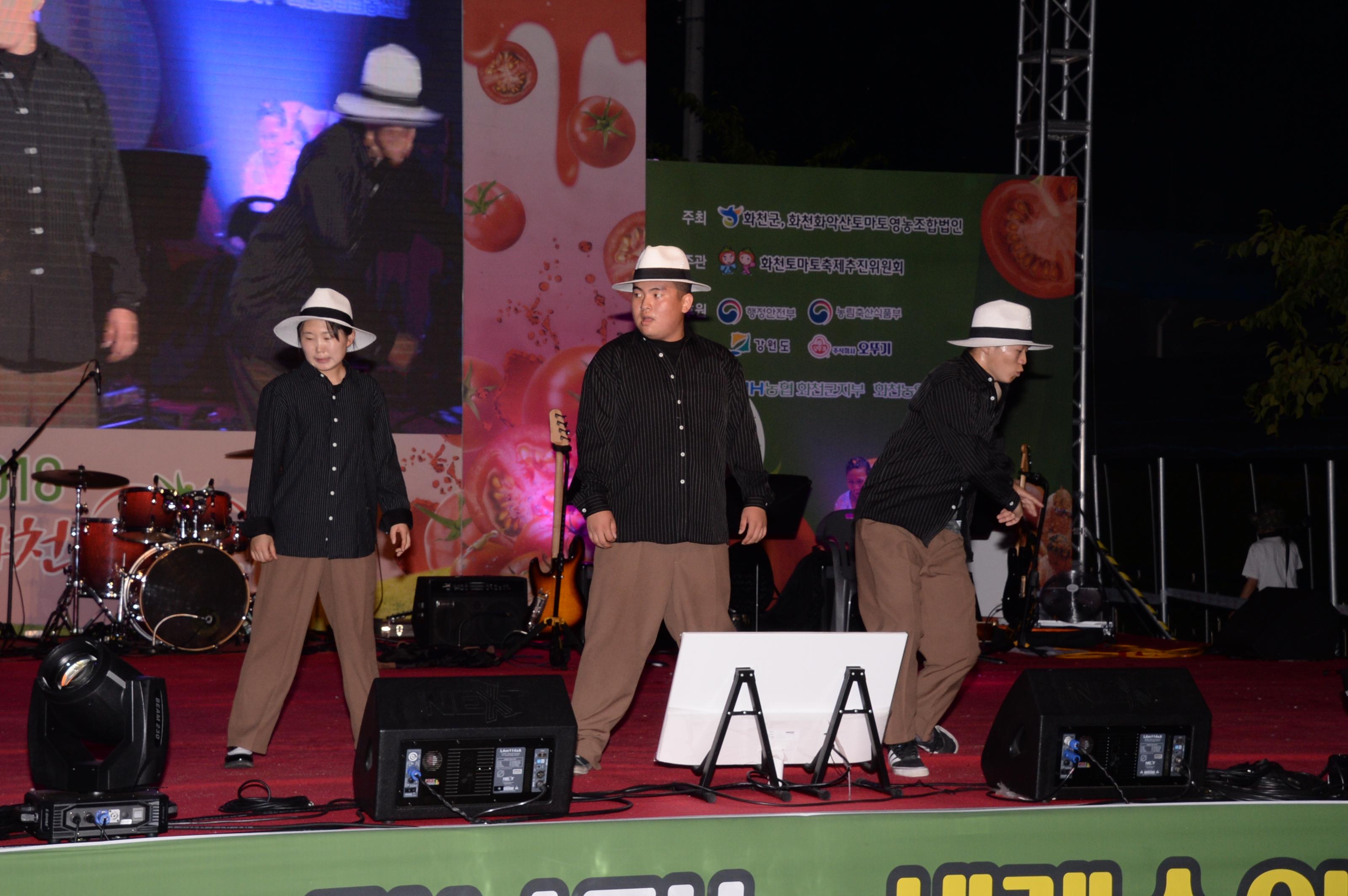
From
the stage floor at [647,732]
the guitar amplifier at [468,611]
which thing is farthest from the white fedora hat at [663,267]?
the guitar amplifier at [468,611]

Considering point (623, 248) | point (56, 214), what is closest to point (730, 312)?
point (623, 248)

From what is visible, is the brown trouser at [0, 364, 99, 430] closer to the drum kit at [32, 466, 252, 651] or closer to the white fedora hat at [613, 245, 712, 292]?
the drum kit at [32, 466, 252, 651]

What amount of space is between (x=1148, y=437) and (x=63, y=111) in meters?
9.14

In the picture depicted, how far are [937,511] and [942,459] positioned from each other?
0.64 ft

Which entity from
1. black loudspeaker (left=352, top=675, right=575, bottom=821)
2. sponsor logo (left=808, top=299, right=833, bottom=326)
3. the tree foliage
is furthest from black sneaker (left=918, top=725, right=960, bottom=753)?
the tree foliage

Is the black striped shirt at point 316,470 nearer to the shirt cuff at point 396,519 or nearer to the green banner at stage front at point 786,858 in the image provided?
the shirt cuff at point 396,519

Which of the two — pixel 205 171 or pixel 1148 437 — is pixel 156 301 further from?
pixel 1148 437

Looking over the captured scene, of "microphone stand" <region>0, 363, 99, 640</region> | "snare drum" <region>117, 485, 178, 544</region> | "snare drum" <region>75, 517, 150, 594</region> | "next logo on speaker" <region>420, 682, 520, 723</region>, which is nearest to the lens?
"next logo on speaker" <region>420, 682, 520, 723</region>

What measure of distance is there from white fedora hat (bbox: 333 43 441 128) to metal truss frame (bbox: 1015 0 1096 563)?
4.82m

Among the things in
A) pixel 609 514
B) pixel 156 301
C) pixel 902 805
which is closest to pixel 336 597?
pixel 609 514

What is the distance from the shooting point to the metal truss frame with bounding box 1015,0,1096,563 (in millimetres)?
10422

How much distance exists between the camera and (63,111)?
366 inches

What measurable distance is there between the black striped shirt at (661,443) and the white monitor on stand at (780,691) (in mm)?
792

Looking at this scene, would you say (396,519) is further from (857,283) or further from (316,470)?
(857,283)
